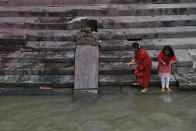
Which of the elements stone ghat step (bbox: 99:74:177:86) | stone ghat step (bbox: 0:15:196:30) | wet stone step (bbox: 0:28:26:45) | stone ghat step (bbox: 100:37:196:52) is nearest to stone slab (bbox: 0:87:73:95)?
stone ghat step (bbox: 99:74:177:86)

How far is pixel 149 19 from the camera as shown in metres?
8.12

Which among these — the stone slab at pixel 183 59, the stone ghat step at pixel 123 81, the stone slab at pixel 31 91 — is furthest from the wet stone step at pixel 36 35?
the stone slab at pixel 183 59

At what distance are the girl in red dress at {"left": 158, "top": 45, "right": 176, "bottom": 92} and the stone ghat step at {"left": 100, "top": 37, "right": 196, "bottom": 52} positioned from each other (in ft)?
4.61

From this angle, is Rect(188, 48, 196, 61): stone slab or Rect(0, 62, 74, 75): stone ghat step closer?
Rect(0, 62, 74, 75): stone ghat step

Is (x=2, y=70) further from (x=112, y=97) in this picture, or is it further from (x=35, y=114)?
(x=112, y=97)

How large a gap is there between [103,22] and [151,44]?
5.95ft

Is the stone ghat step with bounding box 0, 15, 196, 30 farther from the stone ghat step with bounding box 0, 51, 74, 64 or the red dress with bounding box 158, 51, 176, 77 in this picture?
the red dress with bounding box 158, 51, 176, 77

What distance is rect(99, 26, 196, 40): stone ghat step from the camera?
7426 millimetres

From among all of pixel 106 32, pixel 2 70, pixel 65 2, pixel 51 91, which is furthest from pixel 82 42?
pixel 65 2

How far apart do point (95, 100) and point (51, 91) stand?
3.73 feet

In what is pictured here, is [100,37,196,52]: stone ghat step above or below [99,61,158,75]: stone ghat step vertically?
above

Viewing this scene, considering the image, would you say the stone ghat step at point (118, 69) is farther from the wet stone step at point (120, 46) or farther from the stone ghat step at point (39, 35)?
the stone ghat step at point (39, 35)

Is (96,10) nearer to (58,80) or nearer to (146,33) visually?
(146,33)

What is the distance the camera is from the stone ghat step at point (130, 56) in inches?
249
